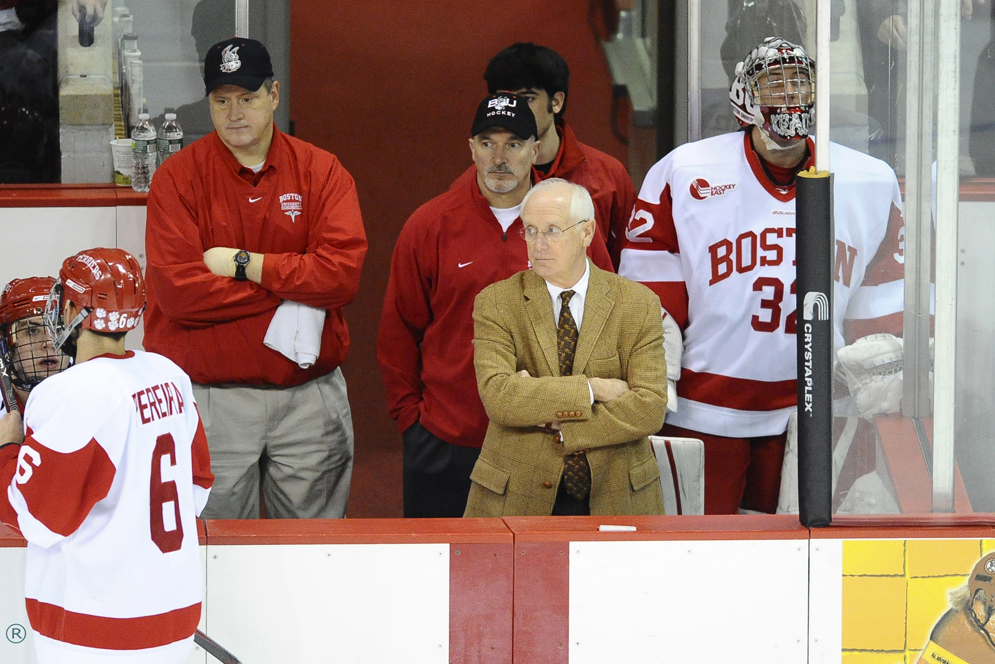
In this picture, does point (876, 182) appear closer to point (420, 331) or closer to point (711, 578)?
point (711, 578)

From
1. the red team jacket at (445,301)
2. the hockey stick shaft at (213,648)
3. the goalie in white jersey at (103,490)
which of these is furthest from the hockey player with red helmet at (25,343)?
the red team jacket at (445,301)

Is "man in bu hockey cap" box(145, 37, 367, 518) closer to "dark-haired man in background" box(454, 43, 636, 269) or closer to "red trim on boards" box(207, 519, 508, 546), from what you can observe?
"dark-haired man in background" box(454, 43, 636, 269)

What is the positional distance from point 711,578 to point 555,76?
5.64 feet

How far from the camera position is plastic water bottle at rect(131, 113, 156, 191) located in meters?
4.31

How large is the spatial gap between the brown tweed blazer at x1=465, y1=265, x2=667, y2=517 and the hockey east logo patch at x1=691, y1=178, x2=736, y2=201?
52 cm

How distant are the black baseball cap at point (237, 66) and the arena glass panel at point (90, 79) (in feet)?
3.34

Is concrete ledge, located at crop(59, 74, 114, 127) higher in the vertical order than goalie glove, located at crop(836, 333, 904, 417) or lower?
higher

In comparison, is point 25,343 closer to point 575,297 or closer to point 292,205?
point 292,205

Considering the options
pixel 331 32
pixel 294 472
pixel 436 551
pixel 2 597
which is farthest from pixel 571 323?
pixel 331 32

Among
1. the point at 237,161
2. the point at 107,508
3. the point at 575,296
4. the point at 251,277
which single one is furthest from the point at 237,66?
the point at 107,508

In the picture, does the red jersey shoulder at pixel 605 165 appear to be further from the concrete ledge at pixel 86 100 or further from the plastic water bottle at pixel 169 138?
the concrete ledge at pixel 86 100

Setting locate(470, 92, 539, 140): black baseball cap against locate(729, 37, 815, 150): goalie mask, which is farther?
locate(470, 92, 539, 140): black baseball cap

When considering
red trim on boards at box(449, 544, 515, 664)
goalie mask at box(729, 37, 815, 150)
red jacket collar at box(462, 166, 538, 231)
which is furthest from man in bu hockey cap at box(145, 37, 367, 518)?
goalie mask at box(729, 37, 815, 150)

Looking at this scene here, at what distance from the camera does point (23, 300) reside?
2.79 m
